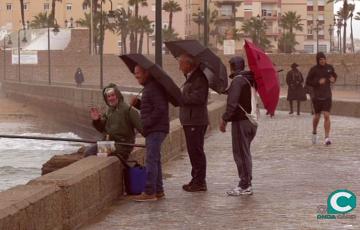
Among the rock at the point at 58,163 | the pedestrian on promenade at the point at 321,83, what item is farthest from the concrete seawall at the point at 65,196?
the pedestrian on promenade at the point at 321,83

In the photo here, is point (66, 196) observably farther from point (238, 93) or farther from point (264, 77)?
point (264, 77)

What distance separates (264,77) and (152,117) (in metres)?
1.35

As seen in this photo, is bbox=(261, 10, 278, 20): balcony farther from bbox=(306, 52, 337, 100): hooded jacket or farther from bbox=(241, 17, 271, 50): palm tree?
bbox=(306, 52, 337, 100): hooded jacket

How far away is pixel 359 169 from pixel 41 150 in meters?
27.5

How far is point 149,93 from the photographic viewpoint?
8.45 m

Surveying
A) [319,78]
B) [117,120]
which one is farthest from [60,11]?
[117,120]

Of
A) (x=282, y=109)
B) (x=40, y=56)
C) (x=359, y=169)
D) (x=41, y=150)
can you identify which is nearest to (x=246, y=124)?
(x=359, y=169)

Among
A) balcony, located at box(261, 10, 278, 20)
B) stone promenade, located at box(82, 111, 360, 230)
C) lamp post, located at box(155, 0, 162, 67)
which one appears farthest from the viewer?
balcony, located at box(261, 10, 278, 20)

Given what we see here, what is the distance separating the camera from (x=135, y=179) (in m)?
8.89

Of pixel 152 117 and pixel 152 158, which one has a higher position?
pixel 152 117

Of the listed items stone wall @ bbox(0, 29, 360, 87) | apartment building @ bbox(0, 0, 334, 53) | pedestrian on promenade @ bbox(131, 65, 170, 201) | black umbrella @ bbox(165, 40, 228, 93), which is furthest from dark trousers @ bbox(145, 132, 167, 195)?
apartment building @ bbox(0, 0, 334, 53)

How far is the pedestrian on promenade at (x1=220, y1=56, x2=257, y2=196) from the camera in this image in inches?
348

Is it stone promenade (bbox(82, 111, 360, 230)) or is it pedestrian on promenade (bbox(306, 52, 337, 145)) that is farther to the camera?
pedestrian on promenade (bbox(306, 52, 337, 145))

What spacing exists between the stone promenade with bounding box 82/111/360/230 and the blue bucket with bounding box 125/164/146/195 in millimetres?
146
